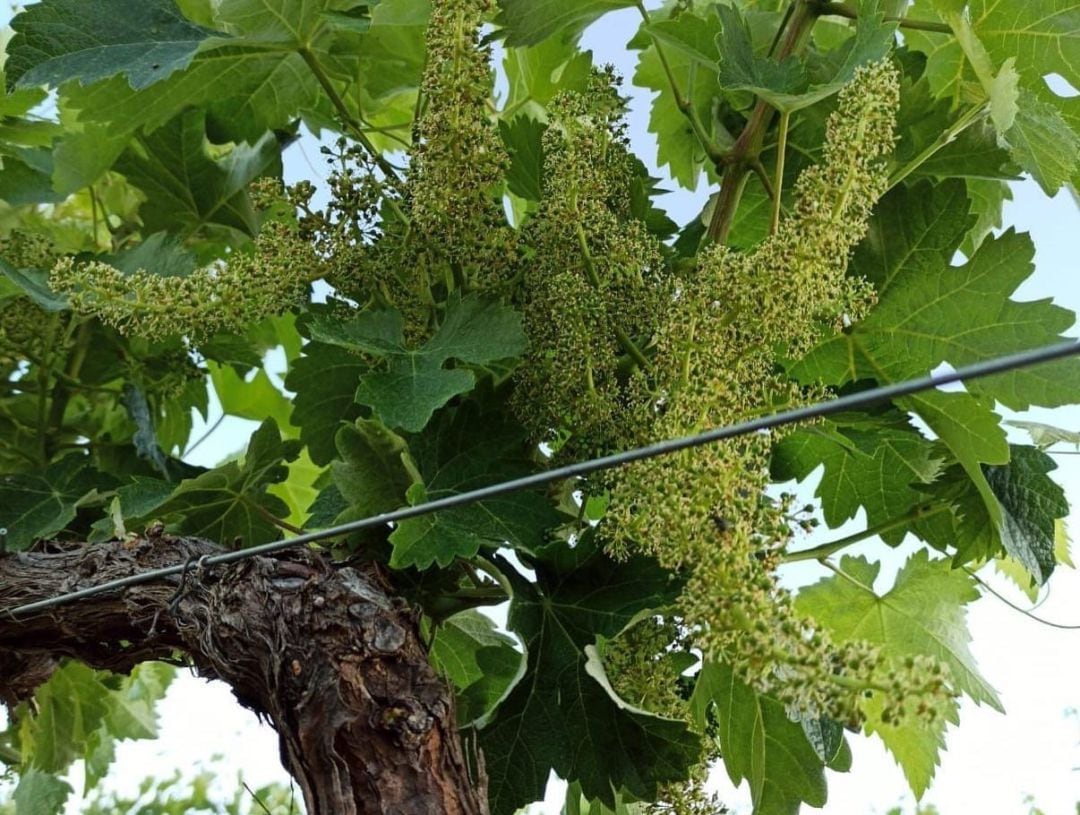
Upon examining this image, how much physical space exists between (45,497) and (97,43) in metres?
0.43

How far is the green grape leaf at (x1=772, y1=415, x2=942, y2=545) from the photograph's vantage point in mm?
1062

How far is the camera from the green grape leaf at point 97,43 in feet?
3.47

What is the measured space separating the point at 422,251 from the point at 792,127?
13.0 inches

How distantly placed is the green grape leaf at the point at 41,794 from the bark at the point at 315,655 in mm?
663

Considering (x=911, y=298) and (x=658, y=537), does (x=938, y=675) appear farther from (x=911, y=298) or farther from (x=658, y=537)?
(x=911, y=298)

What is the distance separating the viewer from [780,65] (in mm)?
960

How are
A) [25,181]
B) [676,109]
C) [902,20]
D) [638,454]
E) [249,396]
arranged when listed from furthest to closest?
[249,396] < [25,181] < [676,109] < [902,20] < [638,454]

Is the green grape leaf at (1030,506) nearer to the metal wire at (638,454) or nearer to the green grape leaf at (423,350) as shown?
the metal wire at (638,454)

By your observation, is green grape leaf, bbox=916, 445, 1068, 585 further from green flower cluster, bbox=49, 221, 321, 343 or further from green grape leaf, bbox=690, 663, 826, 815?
green flower cluster, bbox=49, 221, 321, 343

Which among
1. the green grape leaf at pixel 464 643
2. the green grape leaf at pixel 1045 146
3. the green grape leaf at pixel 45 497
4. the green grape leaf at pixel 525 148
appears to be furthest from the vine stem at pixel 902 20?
the green grape leaf at pixel 45 497

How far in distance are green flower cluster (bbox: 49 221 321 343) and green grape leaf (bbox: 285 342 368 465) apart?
0.14 m

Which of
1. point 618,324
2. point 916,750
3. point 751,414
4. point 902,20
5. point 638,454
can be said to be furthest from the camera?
point 916,750

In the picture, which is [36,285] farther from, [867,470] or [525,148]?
[867,470]

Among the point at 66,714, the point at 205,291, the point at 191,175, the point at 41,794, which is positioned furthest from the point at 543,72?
the point at 41,794
